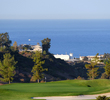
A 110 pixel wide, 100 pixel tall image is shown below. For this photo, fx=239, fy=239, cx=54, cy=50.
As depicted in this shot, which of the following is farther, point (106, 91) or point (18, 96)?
point (106, 91)

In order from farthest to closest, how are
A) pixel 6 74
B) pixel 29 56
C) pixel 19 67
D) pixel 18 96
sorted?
1. pixel 29 56
2. pixel 19 67
3. pixel 6 74
4. pixel 18 96

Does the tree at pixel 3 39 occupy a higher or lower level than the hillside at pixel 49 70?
higher

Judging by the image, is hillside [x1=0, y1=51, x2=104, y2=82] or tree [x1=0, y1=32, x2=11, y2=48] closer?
hillside [x1=0, y1=51, x2=104, y2=82]

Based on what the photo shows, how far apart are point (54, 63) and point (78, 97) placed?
37.1 m

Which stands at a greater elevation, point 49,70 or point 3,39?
point 3,39

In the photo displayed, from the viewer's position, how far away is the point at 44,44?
2378 inches

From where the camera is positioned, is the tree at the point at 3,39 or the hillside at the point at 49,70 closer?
the hillside at the point at 49,70

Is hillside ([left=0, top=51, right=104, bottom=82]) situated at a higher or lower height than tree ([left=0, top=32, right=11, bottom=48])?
lower

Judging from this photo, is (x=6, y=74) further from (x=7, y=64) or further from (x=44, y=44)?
(x=44, y=44)

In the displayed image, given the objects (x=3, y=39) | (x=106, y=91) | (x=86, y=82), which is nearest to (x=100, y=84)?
(x=86, y=82)

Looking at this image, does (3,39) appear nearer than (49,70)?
No

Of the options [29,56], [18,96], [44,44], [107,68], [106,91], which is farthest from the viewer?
[44,44]

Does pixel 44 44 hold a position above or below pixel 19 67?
above

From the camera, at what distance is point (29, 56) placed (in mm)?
52094
